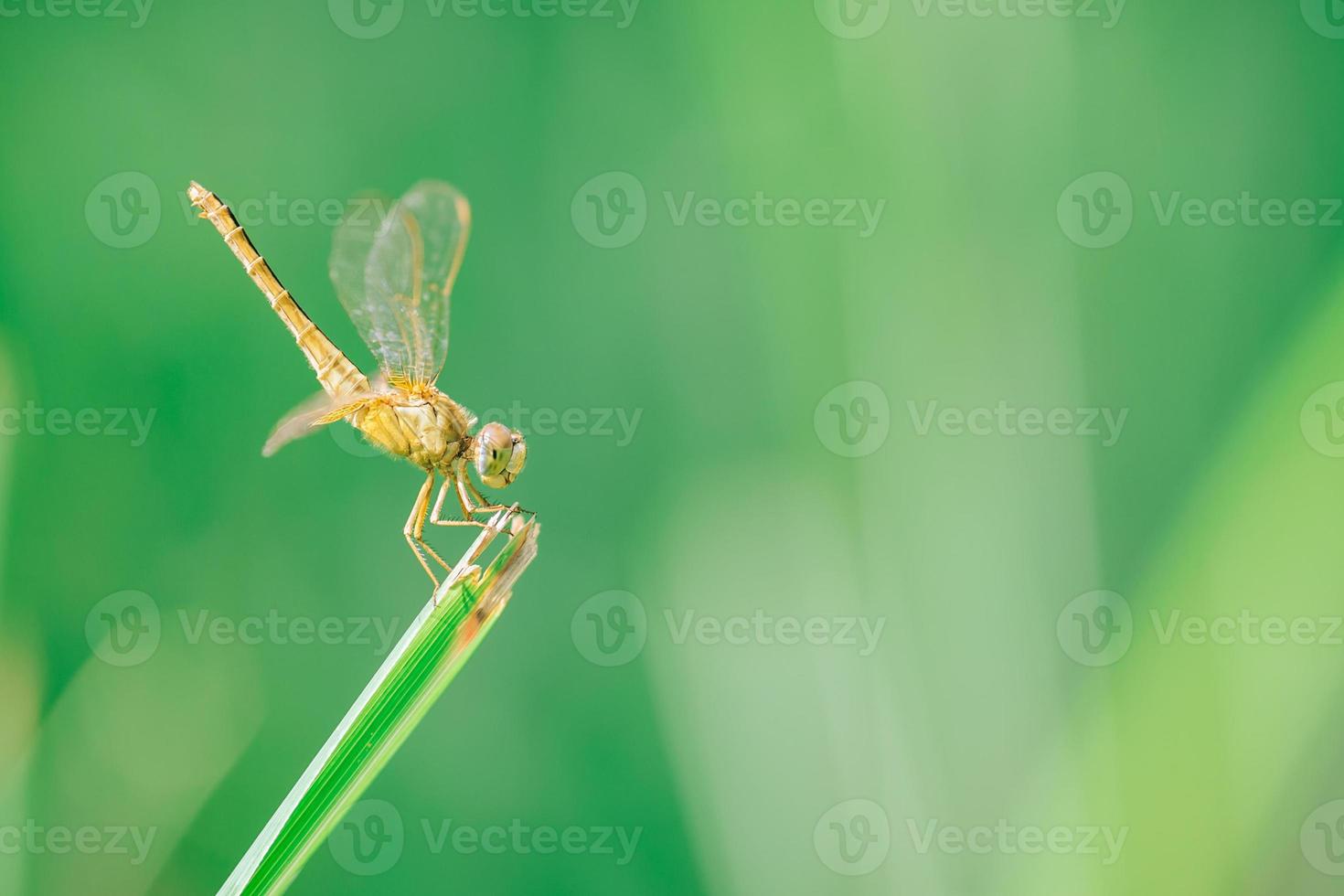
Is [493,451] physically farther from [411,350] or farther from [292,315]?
[292,315]

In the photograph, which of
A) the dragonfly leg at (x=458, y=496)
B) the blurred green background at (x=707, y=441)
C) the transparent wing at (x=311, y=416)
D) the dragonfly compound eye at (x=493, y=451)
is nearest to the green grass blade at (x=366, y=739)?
the transparent wing at (x=311, y=416)

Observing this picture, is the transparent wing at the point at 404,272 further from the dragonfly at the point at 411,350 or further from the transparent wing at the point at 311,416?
the transparent wing at the point at 311,416

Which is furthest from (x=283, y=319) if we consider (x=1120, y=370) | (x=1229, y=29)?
(x=1229, y=29)

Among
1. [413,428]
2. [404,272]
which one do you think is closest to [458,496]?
[413,428]

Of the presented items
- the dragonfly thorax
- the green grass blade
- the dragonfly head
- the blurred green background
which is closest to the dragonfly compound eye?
the dragonfly head

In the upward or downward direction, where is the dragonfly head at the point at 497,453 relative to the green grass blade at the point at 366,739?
upward

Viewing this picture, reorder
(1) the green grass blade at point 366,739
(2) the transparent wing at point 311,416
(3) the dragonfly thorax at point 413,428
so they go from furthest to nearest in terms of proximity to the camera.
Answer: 1. (3) the dragonfly thorax at point 413,428
2. (2) the transparent wing at point 311,416
3. (1) the green grass blade at point 366,739

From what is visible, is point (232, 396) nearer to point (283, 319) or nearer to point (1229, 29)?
point (283, 319)
